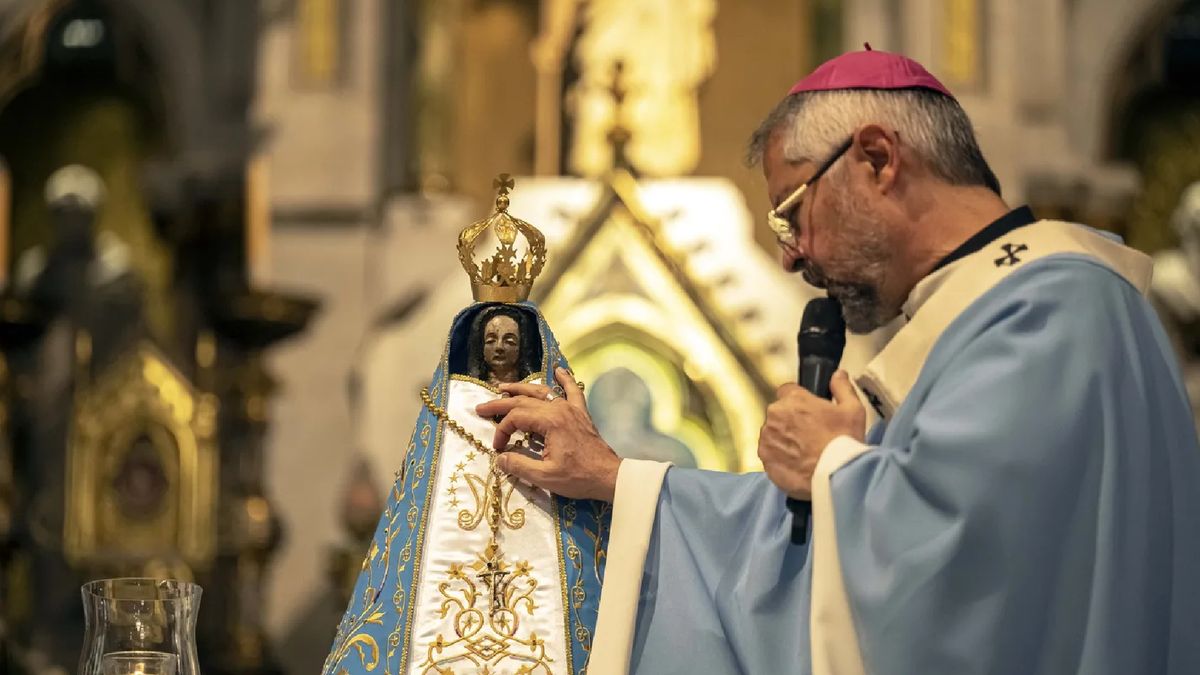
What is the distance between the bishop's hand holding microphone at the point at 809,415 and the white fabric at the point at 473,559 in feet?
1.41

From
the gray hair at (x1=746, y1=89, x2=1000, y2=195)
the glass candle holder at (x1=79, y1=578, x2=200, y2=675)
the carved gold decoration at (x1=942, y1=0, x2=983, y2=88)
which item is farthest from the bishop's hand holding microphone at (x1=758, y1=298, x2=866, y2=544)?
the carved gold decoration at (x1=942, y1=0, x2=983, y2=88)

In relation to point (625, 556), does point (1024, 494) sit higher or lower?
higher

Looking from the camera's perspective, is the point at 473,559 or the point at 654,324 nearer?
the point at 473,559

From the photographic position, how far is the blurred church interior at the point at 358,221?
21.0 ft

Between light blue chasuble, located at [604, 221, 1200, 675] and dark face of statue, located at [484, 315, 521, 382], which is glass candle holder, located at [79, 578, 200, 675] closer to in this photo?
dark face of statue, located at [484, 315, 521, 382]

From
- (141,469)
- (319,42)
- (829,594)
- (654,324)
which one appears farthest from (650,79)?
(829,594)

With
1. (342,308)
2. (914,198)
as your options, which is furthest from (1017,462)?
(342,308)

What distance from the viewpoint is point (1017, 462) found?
2531mm

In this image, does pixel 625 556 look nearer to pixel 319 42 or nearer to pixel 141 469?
pixel 141 469

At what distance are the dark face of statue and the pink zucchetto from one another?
621mm

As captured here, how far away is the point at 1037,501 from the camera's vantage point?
2527mm

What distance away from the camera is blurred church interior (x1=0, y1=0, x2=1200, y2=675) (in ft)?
21.0

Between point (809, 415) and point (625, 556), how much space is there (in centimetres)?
45

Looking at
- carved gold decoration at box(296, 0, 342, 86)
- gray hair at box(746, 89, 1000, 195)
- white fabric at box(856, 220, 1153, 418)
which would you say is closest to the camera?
white fabric at box(856, 220, 1153, 418)
